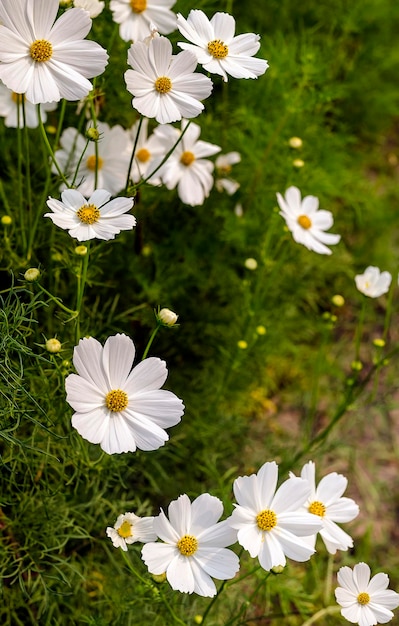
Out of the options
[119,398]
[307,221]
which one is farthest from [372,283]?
[119,398]

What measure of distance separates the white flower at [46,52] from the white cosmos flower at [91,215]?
121mm

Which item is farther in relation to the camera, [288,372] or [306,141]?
[288,372]

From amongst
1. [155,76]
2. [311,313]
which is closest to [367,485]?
[311,313]

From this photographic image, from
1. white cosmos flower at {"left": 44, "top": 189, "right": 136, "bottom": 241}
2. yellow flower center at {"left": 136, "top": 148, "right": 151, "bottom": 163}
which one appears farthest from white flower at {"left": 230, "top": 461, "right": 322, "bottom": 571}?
yellow flower center at {"left": 136, "top": 148, "right": 151, "bottom": 163}

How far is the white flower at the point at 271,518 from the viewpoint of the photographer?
0.83m

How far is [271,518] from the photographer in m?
0.86

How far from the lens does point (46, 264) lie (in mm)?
1291

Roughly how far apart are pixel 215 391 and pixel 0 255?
0.57m

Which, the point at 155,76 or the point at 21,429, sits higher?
the point at 155,76

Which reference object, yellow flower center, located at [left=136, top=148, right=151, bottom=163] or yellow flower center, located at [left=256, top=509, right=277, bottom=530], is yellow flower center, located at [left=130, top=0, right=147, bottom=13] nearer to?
yellow flower center, located at [left=136, top=148, right=151, bottom=163]

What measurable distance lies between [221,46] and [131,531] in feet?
2.10

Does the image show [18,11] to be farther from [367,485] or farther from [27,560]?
[367,485]

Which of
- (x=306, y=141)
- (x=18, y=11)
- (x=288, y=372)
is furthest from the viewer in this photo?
(x=288, y=372)

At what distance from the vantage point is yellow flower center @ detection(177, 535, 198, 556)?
848mm
